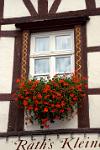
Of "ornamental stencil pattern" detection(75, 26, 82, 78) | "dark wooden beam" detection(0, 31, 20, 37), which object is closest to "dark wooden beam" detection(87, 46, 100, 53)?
"ornamental stencil pattern" detection(75, 26, 82, 78)

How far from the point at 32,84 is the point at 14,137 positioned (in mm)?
1011

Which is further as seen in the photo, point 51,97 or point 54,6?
point 54,6

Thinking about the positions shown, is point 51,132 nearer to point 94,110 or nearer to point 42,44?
point 94,110

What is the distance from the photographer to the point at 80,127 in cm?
826

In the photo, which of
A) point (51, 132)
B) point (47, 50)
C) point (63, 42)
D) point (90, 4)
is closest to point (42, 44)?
point (47, 50)

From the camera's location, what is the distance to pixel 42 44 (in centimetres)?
930

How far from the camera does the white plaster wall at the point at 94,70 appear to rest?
28.0 ft

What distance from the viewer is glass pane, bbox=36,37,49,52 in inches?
364

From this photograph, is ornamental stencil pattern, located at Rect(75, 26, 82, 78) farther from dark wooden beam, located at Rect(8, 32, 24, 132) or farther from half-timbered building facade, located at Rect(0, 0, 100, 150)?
dark wooden beam, located at Rect(8, 32, 24, 132)

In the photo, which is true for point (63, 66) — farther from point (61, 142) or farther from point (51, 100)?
point (61, 142)

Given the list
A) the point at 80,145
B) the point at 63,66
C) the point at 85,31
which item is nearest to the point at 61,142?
the point at 80,145

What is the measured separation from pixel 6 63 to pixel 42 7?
143 cm

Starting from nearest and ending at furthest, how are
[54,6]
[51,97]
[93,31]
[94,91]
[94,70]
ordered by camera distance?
[51,97]
[94,91]
[94,70]
[93,31]
[54,6]

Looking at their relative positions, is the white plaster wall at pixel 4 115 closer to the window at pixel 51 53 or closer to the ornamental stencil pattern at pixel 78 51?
the window at pixel 51 53
